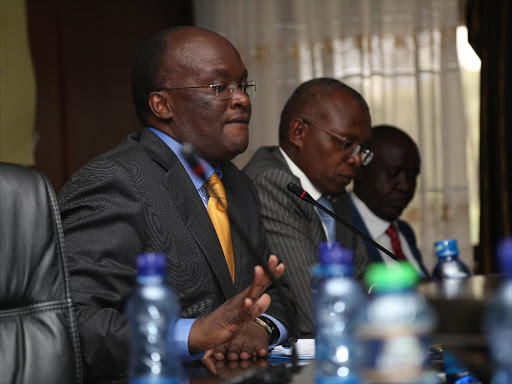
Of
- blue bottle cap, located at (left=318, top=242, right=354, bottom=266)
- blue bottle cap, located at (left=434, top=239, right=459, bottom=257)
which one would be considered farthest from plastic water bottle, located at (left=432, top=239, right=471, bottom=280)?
blue bottle cap, located at (left=318, top=242, right=354, bottom=266)

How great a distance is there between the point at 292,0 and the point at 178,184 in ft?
8.13

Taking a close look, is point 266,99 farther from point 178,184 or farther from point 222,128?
point 178,184

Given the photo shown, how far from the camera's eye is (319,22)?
416 cm

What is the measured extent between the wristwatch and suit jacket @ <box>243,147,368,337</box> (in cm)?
49

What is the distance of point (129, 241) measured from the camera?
1771mm

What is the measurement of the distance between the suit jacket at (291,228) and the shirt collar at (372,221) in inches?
32.8

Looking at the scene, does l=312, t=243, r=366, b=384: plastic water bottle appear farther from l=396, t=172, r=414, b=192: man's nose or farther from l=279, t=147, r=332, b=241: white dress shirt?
l=396, t=172, r=414, b=192: man's nose

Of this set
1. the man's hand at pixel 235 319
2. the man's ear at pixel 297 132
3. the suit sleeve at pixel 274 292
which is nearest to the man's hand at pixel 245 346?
the man's hand at pixel 235 319

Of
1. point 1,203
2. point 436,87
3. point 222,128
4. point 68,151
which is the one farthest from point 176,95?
point 436,87

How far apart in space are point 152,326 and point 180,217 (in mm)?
917

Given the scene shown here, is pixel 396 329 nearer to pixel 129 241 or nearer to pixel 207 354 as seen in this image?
pixel 207 354

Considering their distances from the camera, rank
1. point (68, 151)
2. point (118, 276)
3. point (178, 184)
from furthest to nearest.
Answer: point (68, 151), point (178, 184), point (118, 276)

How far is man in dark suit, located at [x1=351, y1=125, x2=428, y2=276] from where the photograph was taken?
11.6 ft

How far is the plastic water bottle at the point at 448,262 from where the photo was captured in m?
1.78
